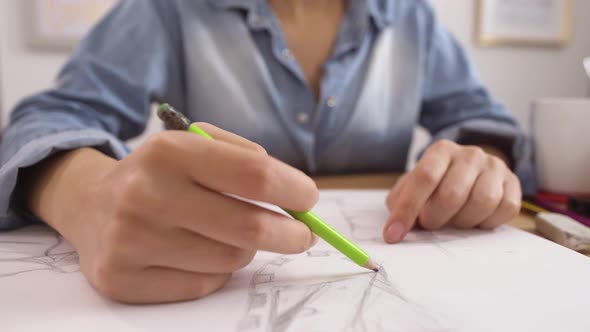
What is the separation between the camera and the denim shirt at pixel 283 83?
57 centimetres

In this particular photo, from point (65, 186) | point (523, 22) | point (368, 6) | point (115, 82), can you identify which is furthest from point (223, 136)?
point (523, 22)

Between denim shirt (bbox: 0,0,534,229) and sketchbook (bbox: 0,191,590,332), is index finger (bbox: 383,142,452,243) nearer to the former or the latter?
sketchbook (bbox: 0,191,590,332)

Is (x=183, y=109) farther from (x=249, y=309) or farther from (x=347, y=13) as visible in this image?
(x=249, y=309)

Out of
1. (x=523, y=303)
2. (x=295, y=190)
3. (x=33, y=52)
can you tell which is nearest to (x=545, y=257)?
(x=523, y=303)

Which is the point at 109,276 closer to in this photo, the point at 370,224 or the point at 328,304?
the point at 328,304

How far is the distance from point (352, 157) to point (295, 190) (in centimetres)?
48

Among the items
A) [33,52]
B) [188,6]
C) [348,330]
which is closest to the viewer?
[348,330]

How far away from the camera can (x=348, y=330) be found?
190 millimetres

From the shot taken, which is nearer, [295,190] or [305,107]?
[295,190]

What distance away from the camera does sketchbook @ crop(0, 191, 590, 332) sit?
0.64 feet

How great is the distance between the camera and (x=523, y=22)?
1.46 m

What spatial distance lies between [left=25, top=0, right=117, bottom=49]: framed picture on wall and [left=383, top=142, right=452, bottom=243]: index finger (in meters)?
1.20

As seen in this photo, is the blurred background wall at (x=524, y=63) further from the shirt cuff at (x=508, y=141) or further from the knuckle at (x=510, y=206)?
the knuckle at (x=510, y=206)

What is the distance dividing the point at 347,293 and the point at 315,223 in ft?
0.13
